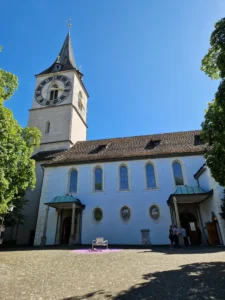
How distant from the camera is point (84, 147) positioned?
25656mm

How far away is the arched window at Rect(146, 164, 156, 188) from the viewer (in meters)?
20.4

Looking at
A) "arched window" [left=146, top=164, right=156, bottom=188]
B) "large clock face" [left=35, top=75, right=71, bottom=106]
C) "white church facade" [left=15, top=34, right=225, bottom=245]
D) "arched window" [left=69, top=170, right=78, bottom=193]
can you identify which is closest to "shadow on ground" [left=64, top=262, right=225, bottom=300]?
"white church facade" [left=15, top=34, right=225, bottom=245]

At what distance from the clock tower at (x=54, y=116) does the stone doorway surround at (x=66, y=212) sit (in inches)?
148

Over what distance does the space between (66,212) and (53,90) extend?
19.5m

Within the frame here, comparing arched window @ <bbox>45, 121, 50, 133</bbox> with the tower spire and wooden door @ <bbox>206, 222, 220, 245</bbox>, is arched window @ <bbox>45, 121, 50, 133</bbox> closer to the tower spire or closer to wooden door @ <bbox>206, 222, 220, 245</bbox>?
the tower spire

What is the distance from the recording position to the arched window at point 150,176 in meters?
20.4

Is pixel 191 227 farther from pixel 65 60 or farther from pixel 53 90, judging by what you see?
pixel 65 60

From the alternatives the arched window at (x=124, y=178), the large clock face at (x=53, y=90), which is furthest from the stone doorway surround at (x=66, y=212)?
the large clock face at (x=53, y=90)

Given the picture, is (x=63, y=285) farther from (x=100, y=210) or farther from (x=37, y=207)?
(x=37, y=207)

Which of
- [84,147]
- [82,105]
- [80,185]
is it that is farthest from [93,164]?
[82,105]

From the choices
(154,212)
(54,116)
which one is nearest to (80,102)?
(54,116)

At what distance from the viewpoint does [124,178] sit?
21.2 meters

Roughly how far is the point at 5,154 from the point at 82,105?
79.4 ft

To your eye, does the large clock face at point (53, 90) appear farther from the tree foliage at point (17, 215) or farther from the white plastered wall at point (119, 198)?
the tree foliage at point (17, 215)
